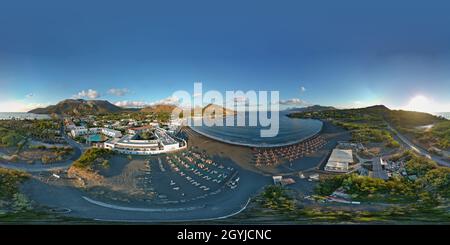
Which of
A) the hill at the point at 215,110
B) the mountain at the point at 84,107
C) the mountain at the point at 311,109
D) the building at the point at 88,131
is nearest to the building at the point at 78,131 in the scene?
the building at the point at 88,131

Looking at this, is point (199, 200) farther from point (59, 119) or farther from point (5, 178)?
point (5, 178)

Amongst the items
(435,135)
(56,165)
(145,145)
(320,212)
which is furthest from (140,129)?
(435,135)

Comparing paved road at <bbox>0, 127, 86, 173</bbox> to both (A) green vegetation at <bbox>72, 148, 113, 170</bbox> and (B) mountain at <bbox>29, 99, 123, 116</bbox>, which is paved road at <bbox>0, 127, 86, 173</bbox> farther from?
(B) mountain at <bbox>29, 99, 123, 116</bbox>

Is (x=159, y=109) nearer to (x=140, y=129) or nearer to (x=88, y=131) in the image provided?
(x=140, y=129)

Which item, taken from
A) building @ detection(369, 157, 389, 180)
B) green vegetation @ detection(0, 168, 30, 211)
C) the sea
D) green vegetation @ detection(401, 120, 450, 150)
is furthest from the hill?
the sea
